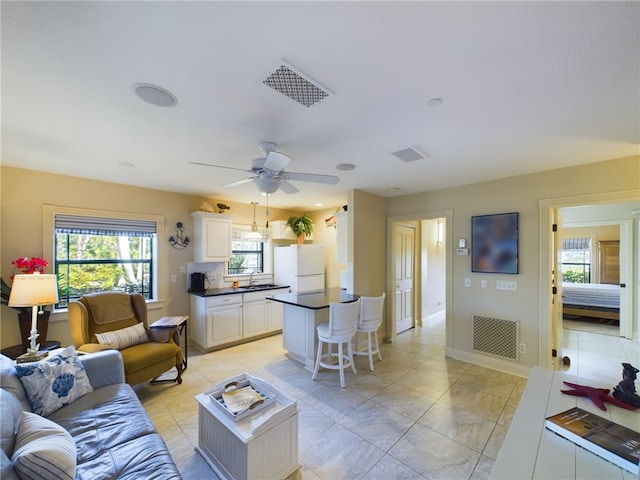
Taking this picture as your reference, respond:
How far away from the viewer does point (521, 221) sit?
3.41m

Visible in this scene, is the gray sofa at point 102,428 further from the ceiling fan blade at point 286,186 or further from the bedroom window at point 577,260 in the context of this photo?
the bedroom window at point 577,260

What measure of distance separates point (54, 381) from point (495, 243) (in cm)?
455

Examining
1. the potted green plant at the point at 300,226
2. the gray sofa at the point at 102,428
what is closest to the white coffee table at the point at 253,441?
the gray sofa at the point at 102,428

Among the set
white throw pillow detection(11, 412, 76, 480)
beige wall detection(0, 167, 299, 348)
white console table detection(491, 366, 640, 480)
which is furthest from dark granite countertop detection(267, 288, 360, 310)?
white throw pillow detection(11, 412, 76, 480)

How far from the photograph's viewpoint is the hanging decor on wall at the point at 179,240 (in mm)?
4363

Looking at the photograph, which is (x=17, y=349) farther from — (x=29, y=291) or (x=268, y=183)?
(x=268, y=183)

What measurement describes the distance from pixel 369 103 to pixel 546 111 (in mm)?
1236

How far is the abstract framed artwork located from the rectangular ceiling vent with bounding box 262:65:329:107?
119 inches

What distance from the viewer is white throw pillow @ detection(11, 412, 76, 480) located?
1.09m

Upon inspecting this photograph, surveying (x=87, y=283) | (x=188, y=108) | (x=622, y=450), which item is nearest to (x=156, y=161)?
(x=188, y=108)

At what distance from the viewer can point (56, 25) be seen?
1.19 m

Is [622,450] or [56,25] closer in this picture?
[622,450]

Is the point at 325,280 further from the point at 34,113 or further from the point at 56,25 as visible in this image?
the point at 56,25

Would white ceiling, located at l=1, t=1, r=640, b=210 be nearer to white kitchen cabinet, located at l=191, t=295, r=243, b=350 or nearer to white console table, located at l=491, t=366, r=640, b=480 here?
white console table, located at l=491, t=366, r=640, b=480
